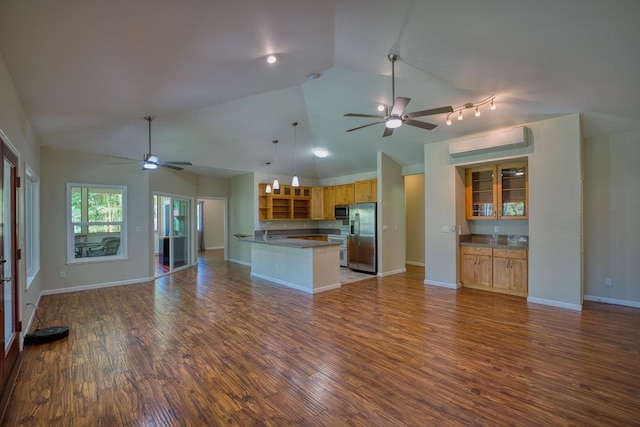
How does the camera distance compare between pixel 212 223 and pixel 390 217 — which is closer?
pixel 390 217

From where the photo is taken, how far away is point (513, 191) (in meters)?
5.39

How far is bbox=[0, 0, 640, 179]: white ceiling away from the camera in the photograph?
2.29 m

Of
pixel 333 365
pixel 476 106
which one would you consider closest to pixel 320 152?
pixel 476 106

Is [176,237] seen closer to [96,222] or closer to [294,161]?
[96,222]

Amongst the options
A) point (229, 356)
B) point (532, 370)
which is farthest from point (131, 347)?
point (532, 370)

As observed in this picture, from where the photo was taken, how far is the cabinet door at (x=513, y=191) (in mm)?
5254

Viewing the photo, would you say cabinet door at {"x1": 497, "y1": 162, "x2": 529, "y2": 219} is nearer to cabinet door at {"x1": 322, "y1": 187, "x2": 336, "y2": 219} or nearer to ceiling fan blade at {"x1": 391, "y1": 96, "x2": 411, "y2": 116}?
ceiling fan blade at {"x1": 391, "y1": 96, "x2": 411, "y2": 116}

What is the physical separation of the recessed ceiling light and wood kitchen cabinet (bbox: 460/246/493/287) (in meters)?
3.76

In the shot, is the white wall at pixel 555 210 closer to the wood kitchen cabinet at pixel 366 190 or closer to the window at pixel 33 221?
the wood kitchen cabinet at pixel 366 190

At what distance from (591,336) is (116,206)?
26.0 feet

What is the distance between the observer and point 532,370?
2.69 m

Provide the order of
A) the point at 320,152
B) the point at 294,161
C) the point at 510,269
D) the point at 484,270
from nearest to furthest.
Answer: the point at 510,269 → the point at 484,270 → the point at 320,152 → the point at 294,161

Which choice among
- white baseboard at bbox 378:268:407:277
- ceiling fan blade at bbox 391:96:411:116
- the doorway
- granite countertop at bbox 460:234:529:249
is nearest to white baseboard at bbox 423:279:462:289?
granite countertop at bbox 460:234:529:249

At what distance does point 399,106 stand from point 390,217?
4280mm
